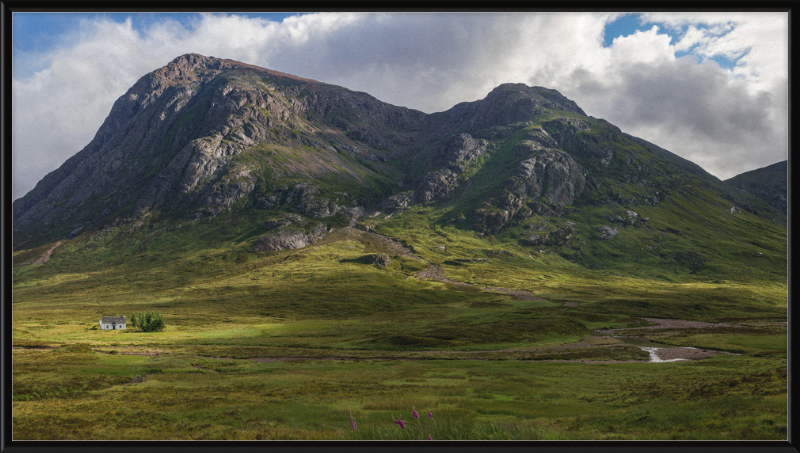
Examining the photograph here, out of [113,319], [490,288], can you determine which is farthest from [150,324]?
[490,288]

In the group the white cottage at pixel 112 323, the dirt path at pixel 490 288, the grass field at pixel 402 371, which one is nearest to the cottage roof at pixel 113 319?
the white cottage at pixel 112 323

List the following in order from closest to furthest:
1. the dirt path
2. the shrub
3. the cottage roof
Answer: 1. the shrub
2. the cottage roof
3. the dirt path

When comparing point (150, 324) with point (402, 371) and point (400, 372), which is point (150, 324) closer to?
point (402, 371)

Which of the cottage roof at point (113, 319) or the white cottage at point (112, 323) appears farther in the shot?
the cottage roof at point (113, 319)

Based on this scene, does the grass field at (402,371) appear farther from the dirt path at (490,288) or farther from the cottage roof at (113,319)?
the dirt path at (490,288)

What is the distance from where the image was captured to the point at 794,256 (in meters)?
9.64

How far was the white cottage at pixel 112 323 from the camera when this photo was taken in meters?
85.9

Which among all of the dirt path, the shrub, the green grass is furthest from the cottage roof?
the dirt path

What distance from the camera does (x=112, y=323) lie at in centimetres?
8662

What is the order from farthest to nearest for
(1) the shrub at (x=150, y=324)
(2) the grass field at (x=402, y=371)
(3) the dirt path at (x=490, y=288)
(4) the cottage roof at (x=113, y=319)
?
1. (3) the dirt path at (x=490, y=288)
2. (4) the cottage roof at (x=113, y=319)
3. (1) the shrub at (x=150, y=324)
4. (2) the grass field at (x=402, y=371)

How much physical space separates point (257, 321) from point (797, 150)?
109 metres

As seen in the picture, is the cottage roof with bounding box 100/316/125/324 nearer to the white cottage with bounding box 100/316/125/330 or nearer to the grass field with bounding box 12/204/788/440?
the white cottage with bounding box 100/316/125/330

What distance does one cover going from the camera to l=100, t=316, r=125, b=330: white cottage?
85.9 meters

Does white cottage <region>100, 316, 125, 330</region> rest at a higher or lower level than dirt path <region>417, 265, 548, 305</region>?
higher
